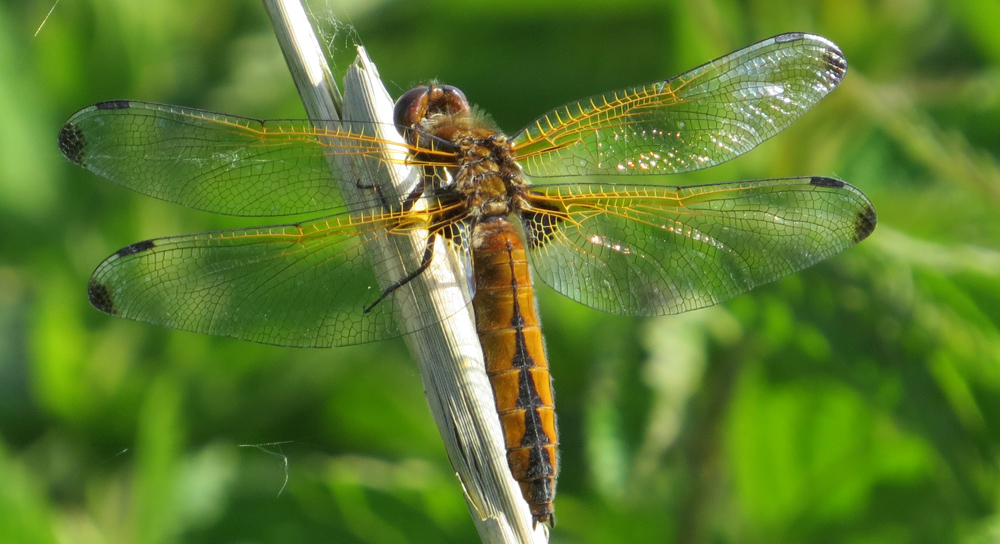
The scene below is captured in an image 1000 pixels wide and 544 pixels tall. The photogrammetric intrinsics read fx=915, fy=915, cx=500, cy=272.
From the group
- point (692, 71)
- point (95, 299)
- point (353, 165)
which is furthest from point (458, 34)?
point (95, 299)

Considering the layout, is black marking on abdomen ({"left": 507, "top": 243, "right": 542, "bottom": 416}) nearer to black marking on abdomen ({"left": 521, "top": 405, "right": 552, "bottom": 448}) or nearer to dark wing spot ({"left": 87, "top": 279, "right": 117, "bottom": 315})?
black marking on abdomen ({"left": 521, "top": 405, "right": 552, "bottom": 448})

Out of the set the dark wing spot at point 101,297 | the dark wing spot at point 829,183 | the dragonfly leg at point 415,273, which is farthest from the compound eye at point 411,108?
the dark wing spot at point 829,183

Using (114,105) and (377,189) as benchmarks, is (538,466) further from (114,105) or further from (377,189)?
(114,105)

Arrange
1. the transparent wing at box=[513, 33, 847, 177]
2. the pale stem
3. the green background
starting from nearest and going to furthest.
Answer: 1. the pale stem
2. the transparent wing at box=[513, 33, 847, 177]
3. the green background

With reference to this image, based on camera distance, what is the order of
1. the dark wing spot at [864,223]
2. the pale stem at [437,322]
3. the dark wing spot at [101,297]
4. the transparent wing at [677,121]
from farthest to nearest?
the transparent wing at [677,121], the dark wing spot at [864,223], the dark wing spot at [101,297], the pale stem at [437,322]

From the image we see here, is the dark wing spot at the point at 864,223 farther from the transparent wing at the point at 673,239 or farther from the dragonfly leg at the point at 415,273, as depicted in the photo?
the dragonfly leg at the point at 415,273

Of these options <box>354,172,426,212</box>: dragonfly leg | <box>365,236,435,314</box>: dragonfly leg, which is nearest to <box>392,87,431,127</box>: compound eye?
<box>354,172,426,212</box>: dragonfly leg
